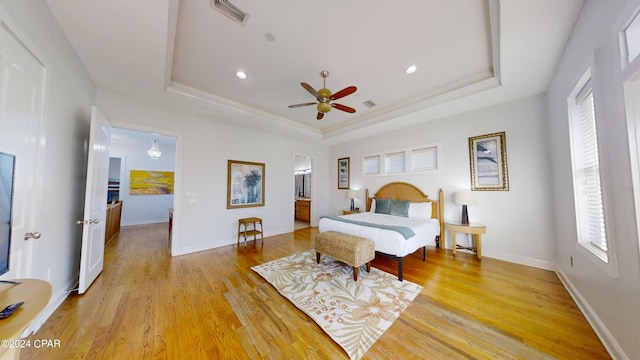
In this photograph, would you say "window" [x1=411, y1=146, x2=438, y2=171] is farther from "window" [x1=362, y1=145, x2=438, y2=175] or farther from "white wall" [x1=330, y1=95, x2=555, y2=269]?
"white wall" [x1=330, y1=95, x2=555, y2=269]

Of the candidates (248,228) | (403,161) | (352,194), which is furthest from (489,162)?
(248,228)

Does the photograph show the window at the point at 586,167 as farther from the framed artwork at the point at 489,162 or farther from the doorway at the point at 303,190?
the doorway at the point at 303,190

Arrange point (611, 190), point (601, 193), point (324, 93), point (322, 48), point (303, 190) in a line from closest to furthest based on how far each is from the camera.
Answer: point (611, 190)
point (601, 193)
point (322, 48)
point (324, 93)
point (303, 190)

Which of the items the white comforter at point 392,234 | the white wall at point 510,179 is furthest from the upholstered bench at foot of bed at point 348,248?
the white wall at point 510,179

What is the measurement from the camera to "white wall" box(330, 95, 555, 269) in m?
3.17

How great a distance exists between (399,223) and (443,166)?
1670 millimetres

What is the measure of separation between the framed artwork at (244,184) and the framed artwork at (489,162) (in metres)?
4.62

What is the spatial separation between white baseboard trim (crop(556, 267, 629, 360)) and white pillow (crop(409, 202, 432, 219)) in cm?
196

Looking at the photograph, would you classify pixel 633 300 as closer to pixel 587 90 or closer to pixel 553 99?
pixel 587 90

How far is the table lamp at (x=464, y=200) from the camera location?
3602mm

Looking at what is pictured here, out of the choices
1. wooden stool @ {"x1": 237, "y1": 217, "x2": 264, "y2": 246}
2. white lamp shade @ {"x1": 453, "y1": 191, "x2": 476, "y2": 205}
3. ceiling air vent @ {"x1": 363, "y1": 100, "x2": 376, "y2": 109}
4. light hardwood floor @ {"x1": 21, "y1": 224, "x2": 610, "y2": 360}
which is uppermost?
ceiling air vent @ {"x1": 363, "y1": 100, "x2": 376, "y2": 109}

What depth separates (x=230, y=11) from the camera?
1.96 metres

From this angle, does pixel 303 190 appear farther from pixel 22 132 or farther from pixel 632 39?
pixel 632 39

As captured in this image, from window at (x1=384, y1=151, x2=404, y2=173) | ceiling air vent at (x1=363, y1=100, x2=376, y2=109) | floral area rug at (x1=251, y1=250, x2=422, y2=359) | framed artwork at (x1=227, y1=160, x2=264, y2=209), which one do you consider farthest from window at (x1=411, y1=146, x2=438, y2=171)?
framed artwork at (x1=227, y1=160, x2=264, y2=209)
